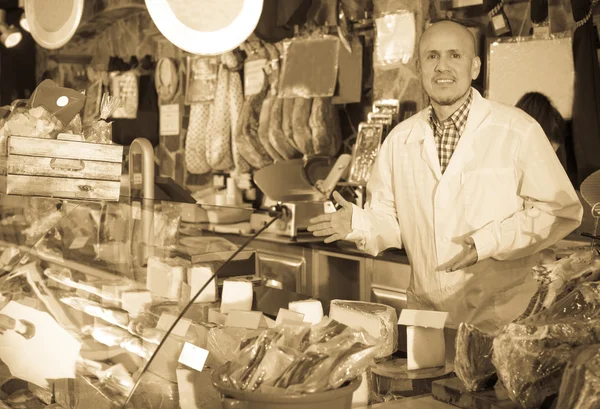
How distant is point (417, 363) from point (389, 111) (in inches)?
143

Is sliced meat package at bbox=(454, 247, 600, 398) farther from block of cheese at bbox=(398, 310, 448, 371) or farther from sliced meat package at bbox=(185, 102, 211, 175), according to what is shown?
sliced meat package at bbox=(185, 102, 211, 175)

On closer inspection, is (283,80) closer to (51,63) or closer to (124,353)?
(124,353)

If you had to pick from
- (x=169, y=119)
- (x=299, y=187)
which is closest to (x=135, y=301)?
(x=299, y=187)

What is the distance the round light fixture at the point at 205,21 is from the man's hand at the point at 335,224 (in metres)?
0.79

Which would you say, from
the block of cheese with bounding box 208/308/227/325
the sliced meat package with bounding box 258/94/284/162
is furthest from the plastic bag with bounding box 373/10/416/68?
the block of cheese with bounding box 208/308/227/325

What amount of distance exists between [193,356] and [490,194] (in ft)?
5.87

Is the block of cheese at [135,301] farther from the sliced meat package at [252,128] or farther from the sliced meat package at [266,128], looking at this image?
the sliced meat package at [252,128]

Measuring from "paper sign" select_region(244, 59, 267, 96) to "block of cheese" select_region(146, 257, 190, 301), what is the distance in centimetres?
459

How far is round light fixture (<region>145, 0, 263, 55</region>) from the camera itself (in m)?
3.01

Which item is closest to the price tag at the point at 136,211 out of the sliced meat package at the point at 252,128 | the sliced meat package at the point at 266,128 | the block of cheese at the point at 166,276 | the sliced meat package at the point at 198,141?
the block of cheese at the point at 166,276

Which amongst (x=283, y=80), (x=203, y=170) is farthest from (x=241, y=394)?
(x=203, y=170)

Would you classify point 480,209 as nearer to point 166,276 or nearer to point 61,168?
point 166,276

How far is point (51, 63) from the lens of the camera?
10.6 m

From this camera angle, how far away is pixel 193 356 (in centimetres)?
190
